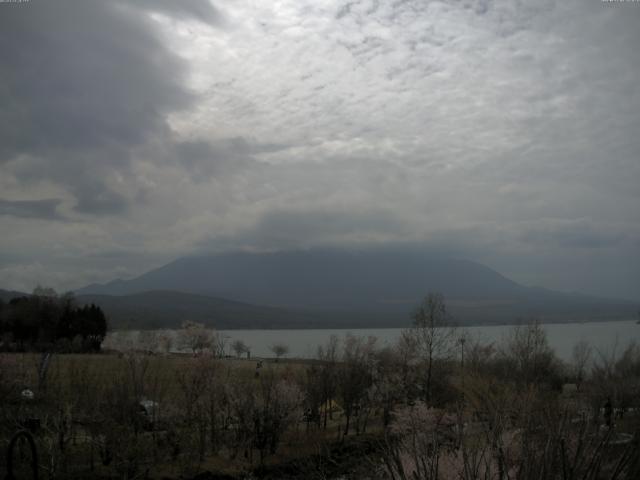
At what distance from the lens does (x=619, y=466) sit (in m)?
5.58

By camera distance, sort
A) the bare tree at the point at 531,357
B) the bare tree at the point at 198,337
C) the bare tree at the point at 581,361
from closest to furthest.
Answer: the bare tree at the point at 531,357, the bare tree at the point at 581,361, the bare tree at the point at 198,337

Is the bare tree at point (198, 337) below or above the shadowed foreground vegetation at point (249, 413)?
above

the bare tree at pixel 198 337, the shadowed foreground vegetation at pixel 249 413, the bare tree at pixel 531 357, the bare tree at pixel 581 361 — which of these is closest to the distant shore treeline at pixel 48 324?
the bare tree at pixel 198 337

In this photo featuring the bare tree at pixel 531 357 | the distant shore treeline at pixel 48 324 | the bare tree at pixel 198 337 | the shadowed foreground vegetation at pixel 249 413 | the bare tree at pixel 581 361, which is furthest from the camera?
the distant shore treeline at pixel 48 324

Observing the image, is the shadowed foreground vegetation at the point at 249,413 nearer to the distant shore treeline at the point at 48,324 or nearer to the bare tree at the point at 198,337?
the bare tree at the point at 198,337

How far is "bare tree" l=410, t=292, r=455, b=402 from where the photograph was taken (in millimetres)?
49750

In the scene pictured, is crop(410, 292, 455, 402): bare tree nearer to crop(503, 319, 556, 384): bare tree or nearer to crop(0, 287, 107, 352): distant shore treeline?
crop(503, 319, 556, 384): bare tree

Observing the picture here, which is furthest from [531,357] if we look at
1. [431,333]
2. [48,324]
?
[48,324]

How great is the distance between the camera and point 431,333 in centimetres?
4966

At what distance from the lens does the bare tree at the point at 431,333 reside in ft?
163

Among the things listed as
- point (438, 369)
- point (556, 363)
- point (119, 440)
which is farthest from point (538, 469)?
point (556, 363)

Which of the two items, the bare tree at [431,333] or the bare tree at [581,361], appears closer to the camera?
the bare tree at [431,333]

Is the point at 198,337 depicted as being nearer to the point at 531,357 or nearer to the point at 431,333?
the point at 431,333

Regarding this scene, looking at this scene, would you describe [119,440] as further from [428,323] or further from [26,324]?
[26,324]
